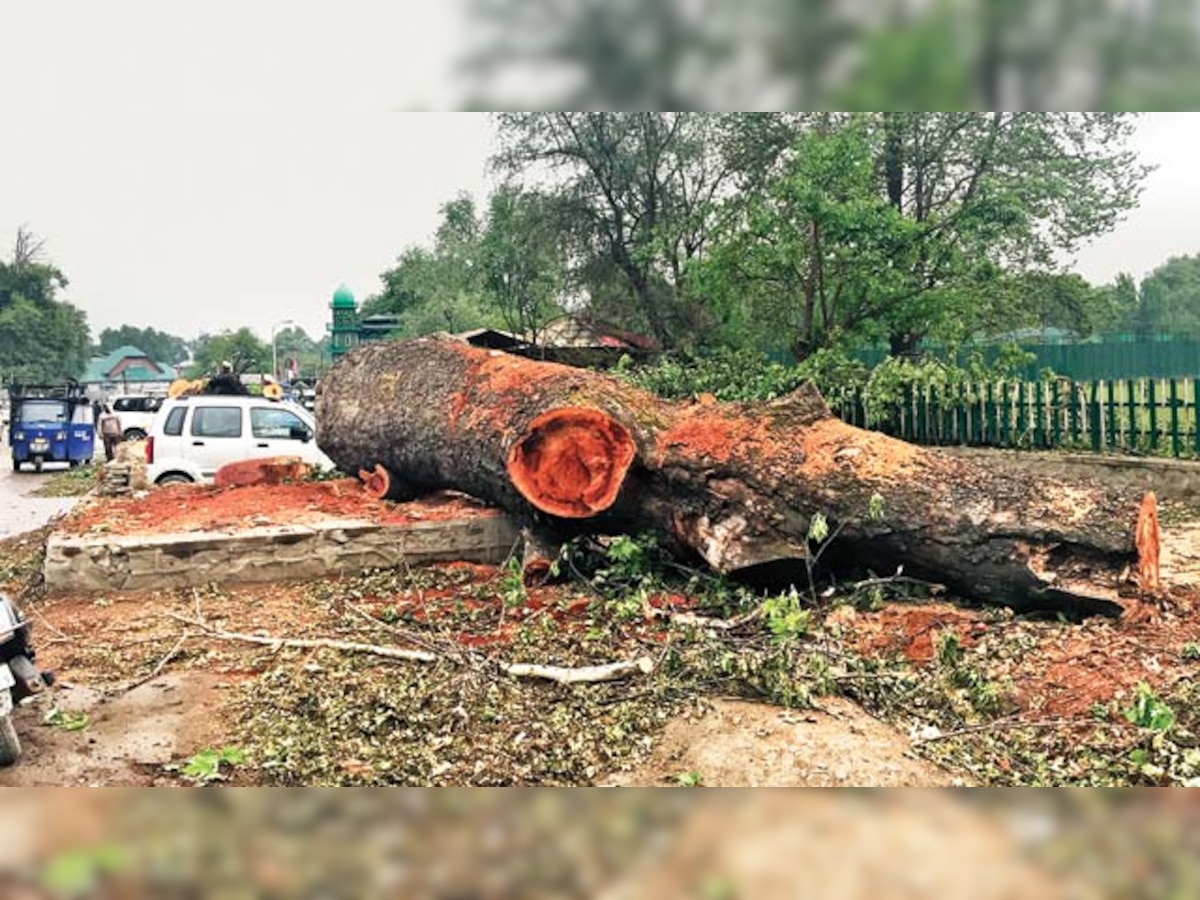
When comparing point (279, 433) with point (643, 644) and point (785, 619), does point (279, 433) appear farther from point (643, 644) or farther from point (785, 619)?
point (785, 619)

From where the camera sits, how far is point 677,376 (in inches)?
516

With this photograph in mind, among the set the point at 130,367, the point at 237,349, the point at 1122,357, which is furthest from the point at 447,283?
the point at 130,367

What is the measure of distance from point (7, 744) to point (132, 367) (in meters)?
85.5

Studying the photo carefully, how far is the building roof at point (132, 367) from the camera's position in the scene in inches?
3009

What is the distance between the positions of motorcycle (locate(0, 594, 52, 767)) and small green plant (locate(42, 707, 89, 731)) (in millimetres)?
314

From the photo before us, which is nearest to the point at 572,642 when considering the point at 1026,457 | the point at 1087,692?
the point at 1087,692

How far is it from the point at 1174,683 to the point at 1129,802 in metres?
2.99

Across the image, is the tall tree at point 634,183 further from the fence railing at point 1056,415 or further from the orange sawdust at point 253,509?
the orange sawdust at point 253,509

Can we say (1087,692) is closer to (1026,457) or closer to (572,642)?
(572,642)

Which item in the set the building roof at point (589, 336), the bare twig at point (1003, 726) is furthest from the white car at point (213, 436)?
the bare twig at point (1003, 726)

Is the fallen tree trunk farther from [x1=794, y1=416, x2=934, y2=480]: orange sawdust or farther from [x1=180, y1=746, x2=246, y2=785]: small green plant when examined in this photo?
[x1=180, y1=746, x2=246, y2=785]: small green plant

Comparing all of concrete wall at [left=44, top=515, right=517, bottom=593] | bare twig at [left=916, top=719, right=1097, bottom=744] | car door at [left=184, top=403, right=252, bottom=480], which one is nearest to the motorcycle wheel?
concrete wall at [left=44, top=515, right=517, bottom=593]

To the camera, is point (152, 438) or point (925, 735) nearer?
point (925, 735)
